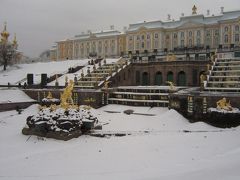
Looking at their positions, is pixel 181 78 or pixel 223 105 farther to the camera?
pixel 181 78

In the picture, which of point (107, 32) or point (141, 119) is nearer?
point (141, 119)

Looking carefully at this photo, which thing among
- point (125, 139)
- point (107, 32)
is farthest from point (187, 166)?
point (107, 32)

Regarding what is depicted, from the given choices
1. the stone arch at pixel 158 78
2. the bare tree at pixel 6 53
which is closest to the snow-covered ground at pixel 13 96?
the stone arch at pixel 158 78

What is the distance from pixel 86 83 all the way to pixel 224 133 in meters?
21.2

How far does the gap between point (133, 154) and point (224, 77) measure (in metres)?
17.5

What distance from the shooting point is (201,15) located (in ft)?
226

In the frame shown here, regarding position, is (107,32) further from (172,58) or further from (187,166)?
A: (187,166)

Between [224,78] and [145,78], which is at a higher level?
[224,78]

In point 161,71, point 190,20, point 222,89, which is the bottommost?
point 222,89

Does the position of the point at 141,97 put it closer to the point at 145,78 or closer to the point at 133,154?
the point at 145,78

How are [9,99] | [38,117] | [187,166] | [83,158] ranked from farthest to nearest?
[9,99] < [38,117] < [83,158] < [187,166]

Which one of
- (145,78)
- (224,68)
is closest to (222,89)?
(224,68)

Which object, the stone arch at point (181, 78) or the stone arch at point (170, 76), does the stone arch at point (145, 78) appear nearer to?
the stone arch at point (170, 76)

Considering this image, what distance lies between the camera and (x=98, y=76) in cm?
3788
